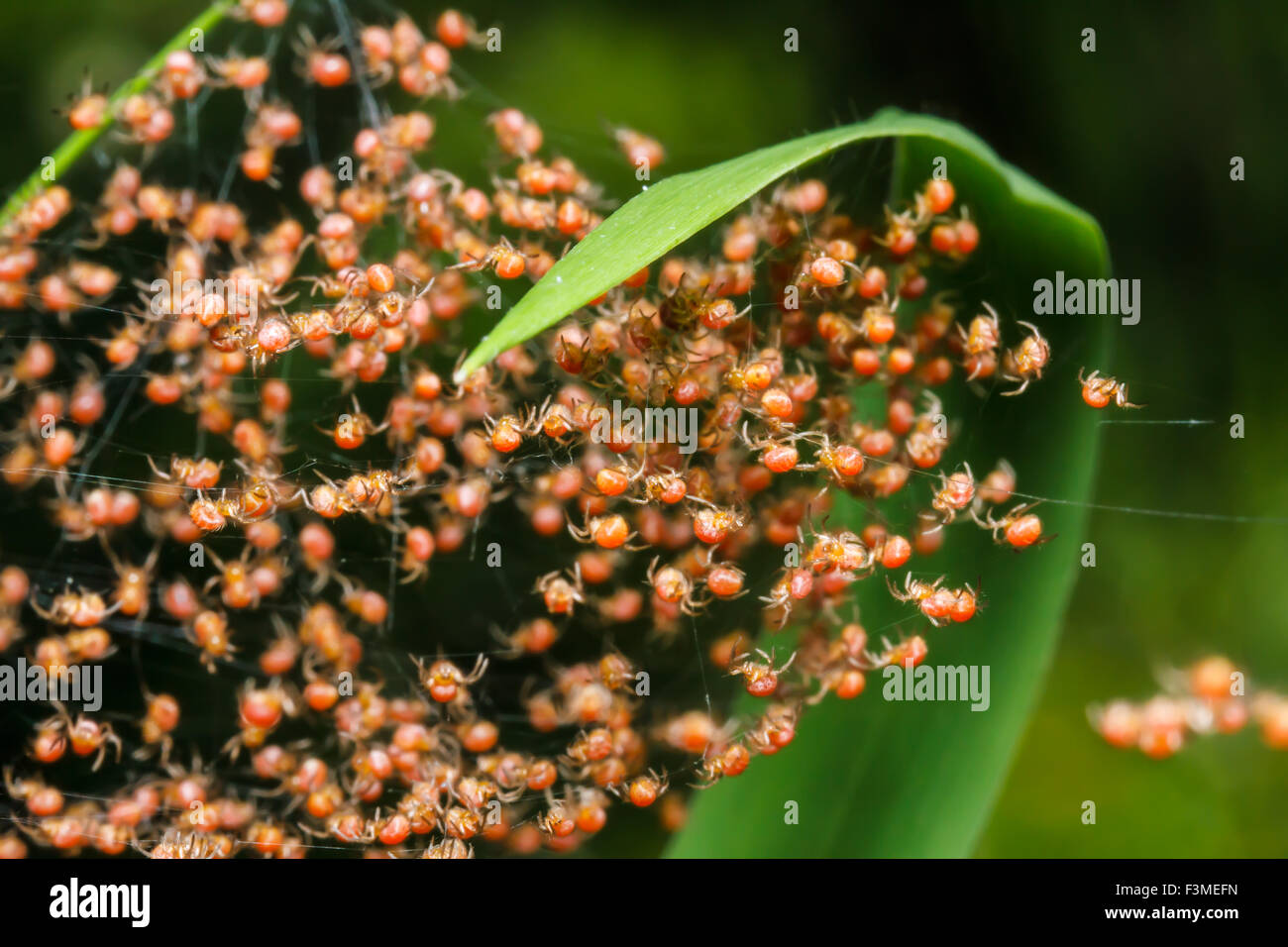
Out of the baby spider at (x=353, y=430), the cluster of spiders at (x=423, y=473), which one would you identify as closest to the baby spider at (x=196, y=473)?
the cluster of spiders at (x=423, y=473)

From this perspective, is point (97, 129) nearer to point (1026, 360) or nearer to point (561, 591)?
point (561, 591)

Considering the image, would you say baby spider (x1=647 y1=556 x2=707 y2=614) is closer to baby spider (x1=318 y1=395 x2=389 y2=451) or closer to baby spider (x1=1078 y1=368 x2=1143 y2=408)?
baby spider (x1=318 y1=395 x2=389 y2=451)

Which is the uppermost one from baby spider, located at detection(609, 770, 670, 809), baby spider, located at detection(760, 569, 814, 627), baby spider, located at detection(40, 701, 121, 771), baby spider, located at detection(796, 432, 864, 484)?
baby spider, located at detection(796, 432, 864, 484)

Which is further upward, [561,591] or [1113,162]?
[1113,162]

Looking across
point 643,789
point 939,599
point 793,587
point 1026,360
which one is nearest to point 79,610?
point 643,789

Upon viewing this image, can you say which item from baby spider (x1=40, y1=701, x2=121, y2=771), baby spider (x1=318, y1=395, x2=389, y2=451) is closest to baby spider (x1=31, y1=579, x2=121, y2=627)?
baby spider (x1=40, y1=701, x2=121, y2=771)
